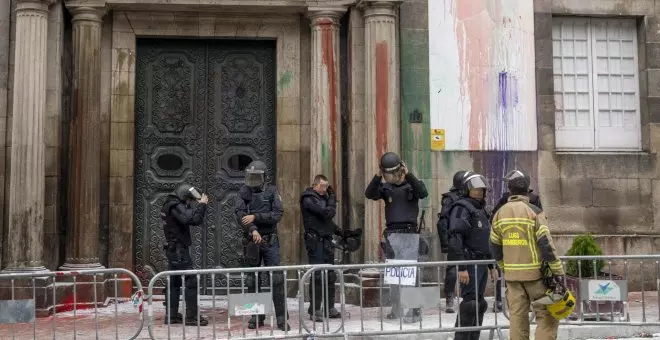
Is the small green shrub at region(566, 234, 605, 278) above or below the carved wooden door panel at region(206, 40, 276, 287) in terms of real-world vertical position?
below

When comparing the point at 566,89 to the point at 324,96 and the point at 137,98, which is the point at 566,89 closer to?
the point at 324,96

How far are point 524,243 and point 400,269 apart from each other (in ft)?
6.68

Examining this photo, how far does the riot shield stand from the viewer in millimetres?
8625

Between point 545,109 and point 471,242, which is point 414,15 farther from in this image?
point 471,242

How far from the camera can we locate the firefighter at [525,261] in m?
6.92

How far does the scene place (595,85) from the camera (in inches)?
506

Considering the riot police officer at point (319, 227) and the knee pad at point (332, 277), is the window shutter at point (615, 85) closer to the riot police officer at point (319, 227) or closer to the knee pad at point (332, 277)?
the riot police officer at point (319, 227)

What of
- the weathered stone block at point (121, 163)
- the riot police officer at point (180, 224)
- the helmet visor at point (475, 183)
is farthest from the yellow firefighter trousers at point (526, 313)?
the weathered stone block at point (121, 163)

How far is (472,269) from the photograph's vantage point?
8094mm

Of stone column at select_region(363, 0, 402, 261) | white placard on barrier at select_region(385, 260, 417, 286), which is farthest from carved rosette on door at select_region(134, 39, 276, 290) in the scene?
white placard on barrier at select_region(385, 260, 417, 286)

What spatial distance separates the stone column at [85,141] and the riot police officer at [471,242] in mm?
5728

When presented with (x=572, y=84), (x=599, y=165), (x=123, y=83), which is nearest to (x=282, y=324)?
(x=123, y=83)

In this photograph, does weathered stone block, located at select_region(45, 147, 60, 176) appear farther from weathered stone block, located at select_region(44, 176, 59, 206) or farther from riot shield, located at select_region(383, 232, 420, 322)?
riot shield, located at select_region(383, 232, 420, 322)

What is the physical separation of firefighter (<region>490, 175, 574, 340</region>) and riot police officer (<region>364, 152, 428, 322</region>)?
7.66ft
